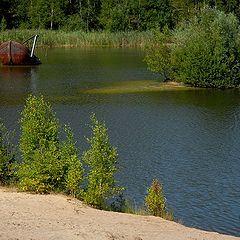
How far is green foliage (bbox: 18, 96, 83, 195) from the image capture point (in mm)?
13766

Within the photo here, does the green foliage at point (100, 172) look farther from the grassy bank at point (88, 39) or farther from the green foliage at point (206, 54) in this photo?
the grassy bank at point (88, 39)

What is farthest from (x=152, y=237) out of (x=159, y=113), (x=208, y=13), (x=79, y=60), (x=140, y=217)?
(x=79, y=60)

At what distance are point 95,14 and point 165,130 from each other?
60358mm

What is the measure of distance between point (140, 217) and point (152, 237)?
143 cm

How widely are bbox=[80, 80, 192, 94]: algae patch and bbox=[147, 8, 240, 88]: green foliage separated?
0.79 metres

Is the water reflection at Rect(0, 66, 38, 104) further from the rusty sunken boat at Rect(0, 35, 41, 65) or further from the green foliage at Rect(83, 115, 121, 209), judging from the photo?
the green foliage at Rect(83, 115, 121, 209)

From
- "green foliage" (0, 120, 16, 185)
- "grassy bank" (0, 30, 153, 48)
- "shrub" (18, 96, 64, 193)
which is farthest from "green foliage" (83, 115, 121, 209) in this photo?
"grassy bank" (0, 30, 153, 48)

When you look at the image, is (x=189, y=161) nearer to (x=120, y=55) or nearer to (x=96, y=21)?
(x=120, y=55)

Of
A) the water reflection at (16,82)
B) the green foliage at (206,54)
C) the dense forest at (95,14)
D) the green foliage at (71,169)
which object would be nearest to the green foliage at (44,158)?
the green foliage at (71,169)

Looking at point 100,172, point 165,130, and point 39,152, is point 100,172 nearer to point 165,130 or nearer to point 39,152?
point 39,152

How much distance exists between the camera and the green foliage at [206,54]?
35.3 meters

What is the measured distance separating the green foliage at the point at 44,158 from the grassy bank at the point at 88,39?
50.8m

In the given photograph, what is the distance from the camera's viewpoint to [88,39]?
67.9m

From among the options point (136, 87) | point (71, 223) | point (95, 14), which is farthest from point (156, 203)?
point (95, 14)
